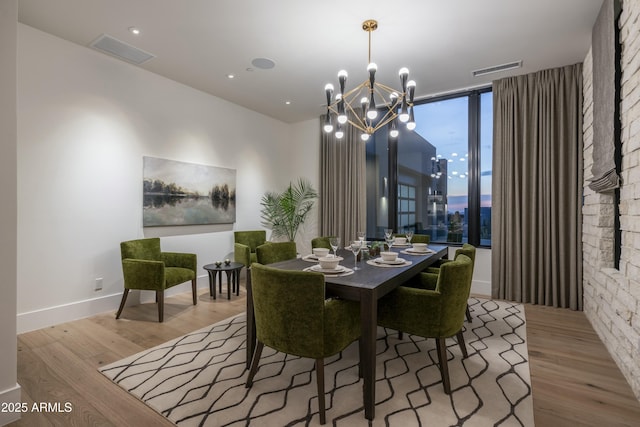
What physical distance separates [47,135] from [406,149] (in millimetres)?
4514

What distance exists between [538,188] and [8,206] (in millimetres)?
4861

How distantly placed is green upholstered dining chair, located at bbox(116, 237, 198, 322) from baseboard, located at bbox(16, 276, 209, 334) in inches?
12.9

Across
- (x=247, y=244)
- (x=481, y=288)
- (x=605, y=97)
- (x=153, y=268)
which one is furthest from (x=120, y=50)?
(x=481, y=288)

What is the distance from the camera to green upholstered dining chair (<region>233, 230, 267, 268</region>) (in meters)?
4.43

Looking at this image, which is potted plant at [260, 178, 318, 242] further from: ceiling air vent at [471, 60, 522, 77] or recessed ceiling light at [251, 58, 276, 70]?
ceiling air vent at [471, 60, 522, 77]

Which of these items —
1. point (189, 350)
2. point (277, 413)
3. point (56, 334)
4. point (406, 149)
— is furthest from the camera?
point (406, 149)

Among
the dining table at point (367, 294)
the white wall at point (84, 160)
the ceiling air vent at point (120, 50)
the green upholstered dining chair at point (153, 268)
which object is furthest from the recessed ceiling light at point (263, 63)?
the dining table at point (367, 294)

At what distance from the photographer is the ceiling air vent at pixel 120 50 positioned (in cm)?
325

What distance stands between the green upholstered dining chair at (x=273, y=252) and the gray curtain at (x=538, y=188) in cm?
270

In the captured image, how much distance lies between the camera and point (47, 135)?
3.14m

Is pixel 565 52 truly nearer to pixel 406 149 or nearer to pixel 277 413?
pixel 406 149

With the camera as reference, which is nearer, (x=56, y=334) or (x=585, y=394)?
(x=585, y=394)

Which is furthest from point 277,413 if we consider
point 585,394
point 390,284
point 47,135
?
point 47,135

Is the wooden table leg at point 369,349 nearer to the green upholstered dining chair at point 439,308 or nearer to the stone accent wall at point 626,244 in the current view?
the green upholstered dining chair at point 439,308
